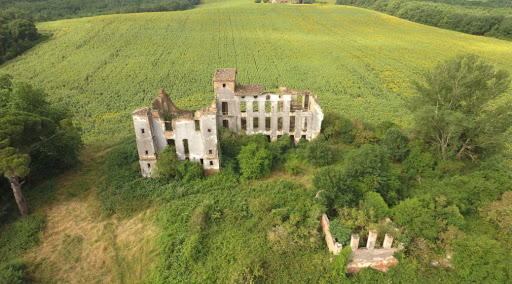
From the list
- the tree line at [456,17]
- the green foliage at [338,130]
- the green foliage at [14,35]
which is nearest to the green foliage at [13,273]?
the green foliage at [338,130]

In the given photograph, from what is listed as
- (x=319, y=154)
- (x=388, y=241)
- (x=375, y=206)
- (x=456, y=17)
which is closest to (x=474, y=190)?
(x=375, y=206)

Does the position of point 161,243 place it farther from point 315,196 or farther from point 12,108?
point 12,108

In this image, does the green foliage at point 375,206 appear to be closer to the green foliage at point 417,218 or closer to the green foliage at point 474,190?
the green foliage at point 417,218

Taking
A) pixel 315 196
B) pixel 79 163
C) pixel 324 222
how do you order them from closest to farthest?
pixel 324 222
pixel 315 196
pixel 79 163

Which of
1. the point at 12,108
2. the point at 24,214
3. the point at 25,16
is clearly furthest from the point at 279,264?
the point at 25,16

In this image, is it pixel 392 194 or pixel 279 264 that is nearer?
pixel 279 264

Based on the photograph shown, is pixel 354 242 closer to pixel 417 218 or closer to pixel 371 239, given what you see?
pixel 371 239
